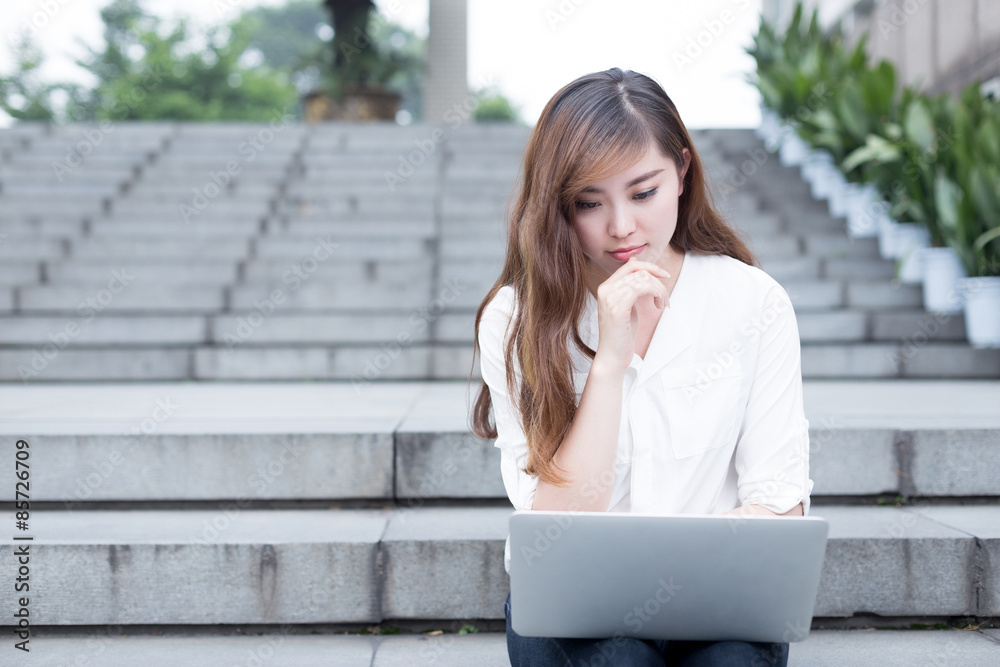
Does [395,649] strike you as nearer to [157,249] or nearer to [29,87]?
[157,249]

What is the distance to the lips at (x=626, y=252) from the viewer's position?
1.29 meters

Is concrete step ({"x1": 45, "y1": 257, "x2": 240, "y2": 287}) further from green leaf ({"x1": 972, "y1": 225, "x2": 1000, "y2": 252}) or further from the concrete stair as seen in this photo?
green leaf ({"x1": 972, "y1": 225, "x2": 1000, "y2": 252})

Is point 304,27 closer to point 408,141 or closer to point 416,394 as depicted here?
point 408,141

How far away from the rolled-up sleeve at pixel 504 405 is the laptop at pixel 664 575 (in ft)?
0.68

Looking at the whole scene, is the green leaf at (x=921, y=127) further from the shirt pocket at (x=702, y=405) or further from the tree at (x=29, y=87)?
the tree at (x=29, y=87)

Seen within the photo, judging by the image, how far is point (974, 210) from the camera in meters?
3.55

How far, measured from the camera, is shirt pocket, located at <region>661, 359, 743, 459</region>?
1.29 meters

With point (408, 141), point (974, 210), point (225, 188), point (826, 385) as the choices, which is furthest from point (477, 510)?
point (408, 141)

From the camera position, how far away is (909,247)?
3926mm

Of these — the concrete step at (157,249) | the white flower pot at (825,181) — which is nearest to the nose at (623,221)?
the concrete step at (157,249)

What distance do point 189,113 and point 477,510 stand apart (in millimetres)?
21567

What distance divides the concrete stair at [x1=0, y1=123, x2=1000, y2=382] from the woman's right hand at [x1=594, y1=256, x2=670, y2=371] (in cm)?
160

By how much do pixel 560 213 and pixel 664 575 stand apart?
627 mm

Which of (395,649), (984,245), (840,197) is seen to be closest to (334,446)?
(395,649)
